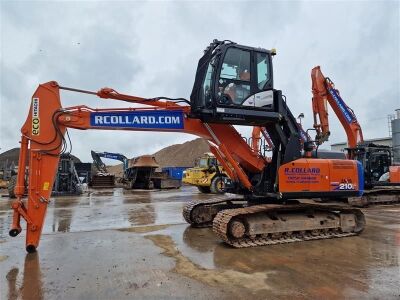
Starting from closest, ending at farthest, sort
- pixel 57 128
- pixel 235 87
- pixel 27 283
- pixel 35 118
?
pixel 27 283 → pixel 35 118 → pixel 57 128 → pixel 235 87

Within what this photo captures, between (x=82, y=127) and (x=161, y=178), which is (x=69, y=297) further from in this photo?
(x=161, y=178)

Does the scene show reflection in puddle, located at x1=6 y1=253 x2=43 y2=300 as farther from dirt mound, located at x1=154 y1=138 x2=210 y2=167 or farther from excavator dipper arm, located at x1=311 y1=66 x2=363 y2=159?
dirt mound, located at x1=154 y1=138 x2=210 y2=167

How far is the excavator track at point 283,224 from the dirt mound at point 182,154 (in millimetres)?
61074

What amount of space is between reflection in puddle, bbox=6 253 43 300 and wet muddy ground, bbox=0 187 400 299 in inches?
0.5

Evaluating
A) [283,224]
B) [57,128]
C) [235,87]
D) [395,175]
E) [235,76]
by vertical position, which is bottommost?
[283,224]

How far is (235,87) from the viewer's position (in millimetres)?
7699

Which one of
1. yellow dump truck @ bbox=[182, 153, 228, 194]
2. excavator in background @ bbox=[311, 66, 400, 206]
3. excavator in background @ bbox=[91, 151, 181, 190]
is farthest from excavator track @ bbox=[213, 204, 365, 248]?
excavator in background @ bbox=[91, 151, 181, 190]

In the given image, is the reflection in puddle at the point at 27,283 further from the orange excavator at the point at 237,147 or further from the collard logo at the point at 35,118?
the collard logo at the point at 35,118

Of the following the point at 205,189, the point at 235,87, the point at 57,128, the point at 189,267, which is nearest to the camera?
the point at 189,267

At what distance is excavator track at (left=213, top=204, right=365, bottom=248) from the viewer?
7.48 meters

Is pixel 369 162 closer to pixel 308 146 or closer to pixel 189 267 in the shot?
pixel 308 146

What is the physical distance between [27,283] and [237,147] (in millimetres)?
4963

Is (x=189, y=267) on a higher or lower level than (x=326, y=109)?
lower

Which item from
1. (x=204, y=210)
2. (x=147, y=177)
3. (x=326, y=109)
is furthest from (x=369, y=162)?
(x=147, y=177)
